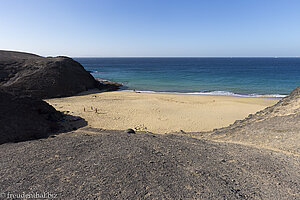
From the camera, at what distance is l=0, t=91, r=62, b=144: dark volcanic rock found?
323 inches

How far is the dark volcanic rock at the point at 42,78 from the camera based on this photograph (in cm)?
2222

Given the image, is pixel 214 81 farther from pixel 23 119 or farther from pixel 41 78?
pixel 23 119

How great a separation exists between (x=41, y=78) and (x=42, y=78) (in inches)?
4.8

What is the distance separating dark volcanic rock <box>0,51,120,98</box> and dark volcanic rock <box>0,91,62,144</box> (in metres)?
12.4

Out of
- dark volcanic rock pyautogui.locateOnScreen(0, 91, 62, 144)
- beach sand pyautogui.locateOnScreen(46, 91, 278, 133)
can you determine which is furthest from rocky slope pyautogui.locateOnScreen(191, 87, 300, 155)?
dark volcanic rock pyautogui.locateOnScreen(0, 91, 62, 144)

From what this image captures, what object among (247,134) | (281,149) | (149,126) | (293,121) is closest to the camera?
(281,149)

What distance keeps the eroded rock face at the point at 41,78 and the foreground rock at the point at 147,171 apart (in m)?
18.8

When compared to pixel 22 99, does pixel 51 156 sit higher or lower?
lower

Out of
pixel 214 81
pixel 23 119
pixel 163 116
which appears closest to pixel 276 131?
pixel 163 116

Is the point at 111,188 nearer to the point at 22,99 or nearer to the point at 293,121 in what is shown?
the point at 293,121

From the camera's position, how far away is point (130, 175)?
439 centimetres

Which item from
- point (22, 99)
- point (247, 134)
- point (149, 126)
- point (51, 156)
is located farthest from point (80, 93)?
point (247, 134)

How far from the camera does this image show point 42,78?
24.0 meters

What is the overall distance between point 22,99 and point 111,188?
34.0 feet
